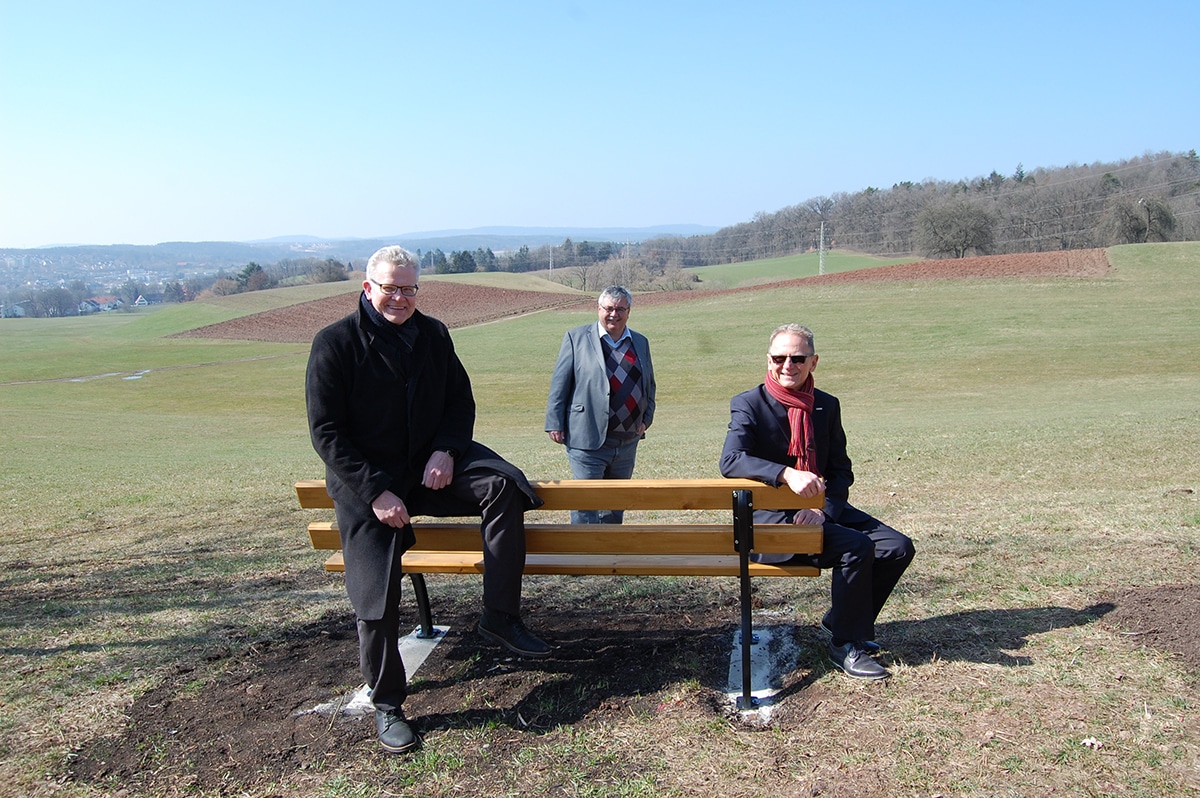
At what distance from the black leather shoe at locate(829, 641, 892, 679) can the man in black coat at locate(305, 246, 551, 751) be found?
1.35 meters

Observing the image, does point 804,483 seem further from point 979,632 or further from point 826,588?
point 826,588

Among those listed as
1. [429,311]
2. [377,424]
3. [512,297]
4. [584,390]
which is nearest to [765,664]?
[377,424]

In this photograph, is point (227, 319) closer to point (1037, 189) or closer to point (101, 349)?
point (101, 349)

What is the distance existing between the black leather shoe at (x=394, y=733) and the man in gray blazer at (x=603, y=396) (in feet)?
8.46

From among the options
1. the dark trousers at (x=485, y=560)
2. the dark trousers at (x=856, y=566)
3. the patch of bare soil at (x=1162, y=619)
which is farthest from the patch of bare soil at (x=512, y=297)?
the dark trousers at (x=485, y=560)

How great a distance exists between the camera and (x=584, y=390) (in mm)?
6145

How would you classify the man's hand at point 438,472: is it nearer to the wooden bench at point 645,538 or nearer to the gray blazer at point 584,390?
the wooden bench at point 645,538

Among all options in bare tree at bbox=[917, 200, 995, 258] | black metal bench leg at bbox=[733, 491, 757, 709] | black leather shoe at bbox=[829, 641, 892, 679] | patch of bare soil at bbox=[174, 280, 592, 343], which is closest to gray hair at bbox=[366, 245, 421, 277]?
black metal bench leg at bbox=[733, 491, 757, 709]

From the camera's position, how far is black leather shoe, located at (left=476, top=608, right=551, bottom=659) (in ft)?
13.3

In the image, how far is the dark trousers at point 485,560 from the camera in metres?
3.62

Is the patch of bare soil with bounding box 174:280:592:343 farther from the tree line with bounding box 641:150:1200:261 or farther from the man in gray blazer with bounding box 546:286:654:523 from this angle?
the man in gray blazer with bounding box 546:286:654:523

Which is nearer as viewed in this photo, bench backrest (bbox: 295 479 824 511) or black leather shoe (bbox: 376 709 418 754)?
black leather shoe (bbox: 376 709 418 754)

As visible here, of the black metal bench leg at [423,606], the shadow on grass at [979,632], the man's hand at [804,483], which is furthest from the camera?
the black metal bench leg at [423,606]

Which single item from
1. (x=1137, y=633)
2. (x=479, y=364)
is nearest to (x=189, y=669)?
(x=1137, y=633)
